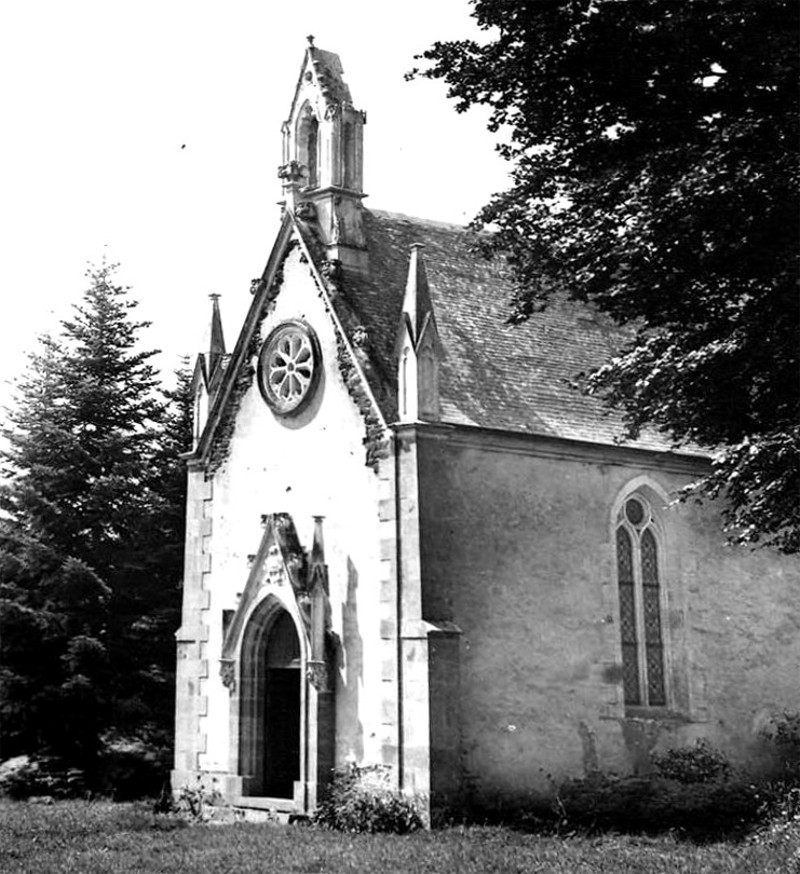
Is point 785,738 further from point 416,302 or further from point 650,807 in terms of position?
point 416,302

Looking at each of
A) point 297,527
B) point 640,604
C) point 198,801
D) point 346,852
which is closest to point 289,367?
point 297,527

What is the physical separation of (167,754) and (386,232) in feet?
44.9

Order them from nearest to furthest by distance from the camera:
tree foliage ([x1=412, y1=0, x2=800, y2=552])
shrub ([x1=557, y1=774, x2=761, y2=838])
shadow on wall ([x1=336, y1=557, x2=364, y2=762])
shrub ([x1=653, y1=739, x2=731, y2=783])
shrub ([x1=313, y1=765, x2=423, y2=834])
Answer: tree foliage ([x1=412, y1=0, x2=800, y2=552])
shrub ([x1=313, y1=765, x2=423, y2=834])
shrub ([x1=557, y1=774, x2=761, y2=838])
shadow on wall ([x1=336, y1=557, x2=364, y2=762])
shrub ([x1=653, y1=739, x2=731, y2=783])

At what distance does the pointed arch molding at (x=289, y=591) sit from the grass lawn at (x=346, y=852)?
3.15 metres

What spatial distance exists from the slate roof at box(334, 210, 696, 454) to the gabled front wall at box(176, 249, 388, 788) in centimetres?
109

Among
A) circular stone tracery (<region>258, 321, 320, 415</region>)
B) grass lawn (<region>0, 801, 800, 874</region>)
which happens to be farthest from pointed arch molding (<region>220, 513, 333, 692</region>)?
grass lawn (<region>0, 801, 800, 874</region>)

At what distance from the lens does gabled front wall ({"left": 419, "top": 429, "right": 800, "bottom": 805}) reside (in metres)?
22.5

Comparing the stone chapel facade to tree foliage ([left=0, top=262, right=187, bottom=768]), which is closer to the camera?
the stone chapel facade

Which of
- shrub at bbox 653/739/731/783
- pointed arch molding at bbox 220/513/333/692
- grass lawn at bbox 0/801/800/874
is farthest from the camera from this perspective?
shrub at bbox 653/739/731/783

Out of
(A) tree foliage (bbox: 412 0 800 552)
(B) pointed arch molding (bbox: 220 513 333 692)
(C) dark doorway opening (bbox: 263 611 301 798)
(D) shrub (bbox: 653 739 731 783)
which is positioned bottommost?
(D) shrub (bbox: 653 739 731 783)

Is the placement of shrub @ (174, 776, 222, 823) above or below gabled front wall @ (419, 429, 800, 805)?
below

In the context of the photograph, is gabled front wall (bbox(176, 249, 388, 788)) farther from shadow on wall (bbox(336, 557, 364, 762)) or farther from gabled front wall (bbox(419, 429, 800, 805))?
gabled front wall (bbox(419, 429, 800, 805))

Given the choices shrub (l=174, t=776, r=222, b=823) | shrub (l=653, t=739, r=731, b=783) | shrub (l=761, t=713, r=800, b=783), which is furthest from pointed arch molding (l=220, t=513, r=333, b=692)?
shrub (l=761, t=713, r=800, b=783)

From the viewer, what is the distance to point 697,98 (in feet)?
57.4
